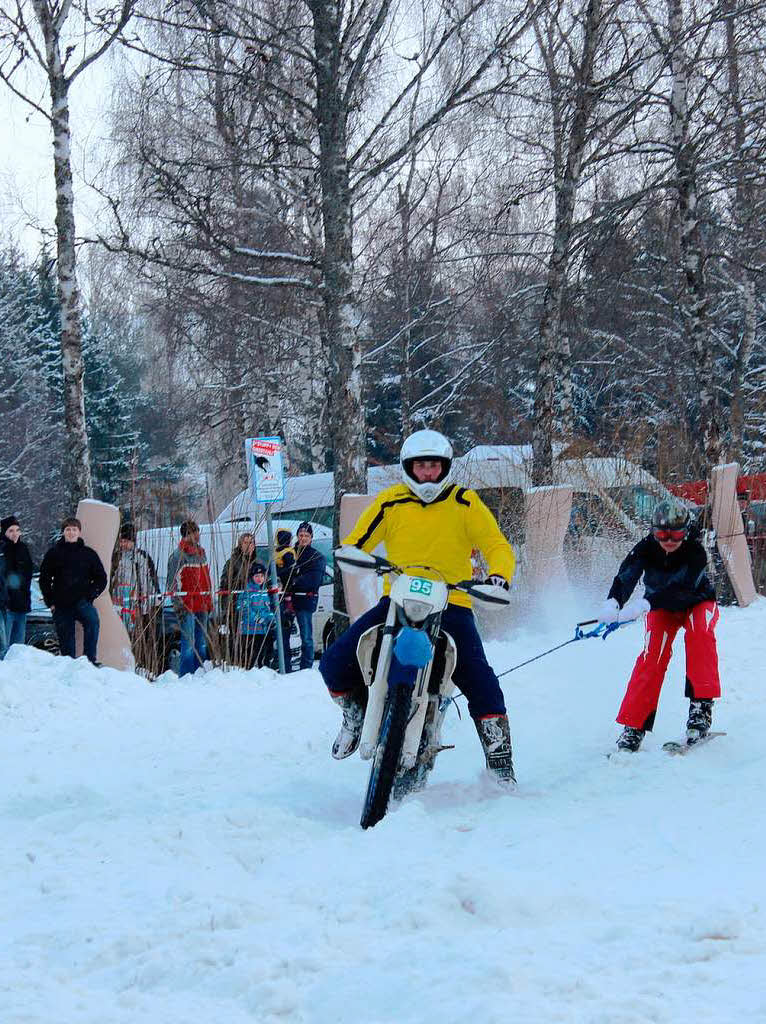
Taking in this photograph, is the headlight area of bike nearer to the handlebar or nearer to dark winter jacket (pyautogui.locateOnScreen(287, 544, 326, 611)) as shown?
the handlebar

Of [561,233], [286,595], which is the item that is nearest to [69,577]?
[286,595]

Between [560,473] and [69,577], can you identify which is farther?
[560,473]

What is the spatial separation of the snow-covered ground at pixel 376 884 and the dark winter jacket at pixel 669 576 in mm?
849

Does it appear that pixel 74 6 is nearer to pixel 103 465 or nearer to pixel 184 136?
pixel 184 136

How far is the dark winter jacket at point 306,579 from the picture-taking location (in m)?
12.8

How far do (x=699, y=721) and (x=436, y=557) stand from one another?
80.5 inches

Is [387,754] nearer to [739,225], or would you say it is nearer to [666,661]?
[666,661]

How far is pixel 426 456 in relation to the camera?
5.93 m

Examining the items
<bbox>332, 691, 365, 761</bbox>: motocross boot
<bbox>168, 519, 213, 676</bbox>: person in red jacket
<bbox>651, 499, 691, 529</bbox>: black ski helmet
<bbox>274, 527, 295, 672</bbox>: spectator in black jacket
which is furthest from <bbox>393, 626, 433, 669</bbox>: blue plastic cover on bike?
<bbox>274, 527, 295, 672</bbox>: spectator in black jacket

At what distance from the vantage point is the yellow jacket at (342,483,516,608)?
236 inches

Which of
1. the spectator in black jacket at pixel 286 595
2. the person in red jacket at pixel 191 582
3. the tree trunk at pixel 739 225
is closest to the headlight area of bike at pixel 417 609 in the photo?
the person in red jacket at pixel 191 582

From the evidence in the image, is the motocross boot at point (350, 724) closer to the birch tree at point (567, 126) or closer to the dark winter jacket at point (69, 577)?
the dark winter jacket at point (69, 577)

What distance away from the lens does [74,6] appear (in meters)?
15.1

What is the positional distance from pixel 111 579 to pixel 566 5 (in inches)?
414
